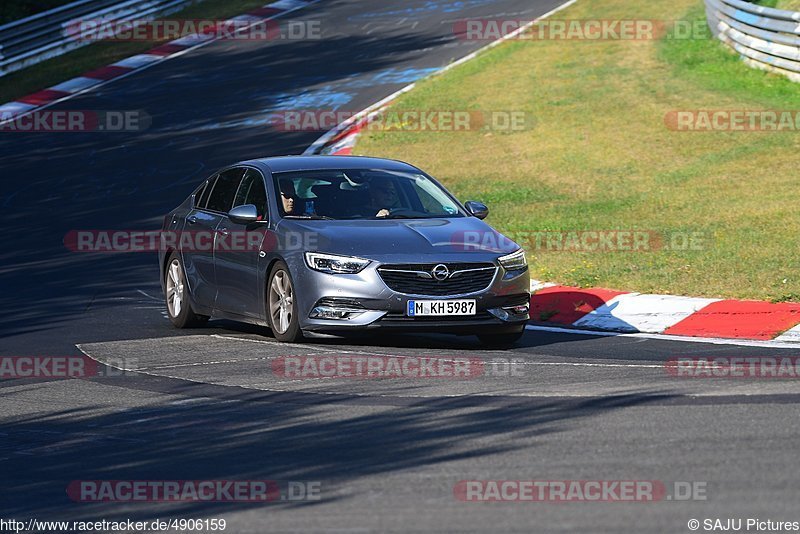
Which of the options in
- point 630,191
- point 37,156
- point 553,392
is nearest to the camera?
point 553,392

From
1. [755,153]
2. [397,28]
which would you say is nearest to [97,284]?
[755,153]

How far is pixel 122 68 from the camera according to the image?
32.2 meters

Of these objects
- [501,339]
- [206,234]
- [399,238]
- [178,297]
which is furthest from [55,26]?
[501,339]

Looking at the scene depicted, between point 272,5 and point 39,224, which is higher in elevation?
point 272,5

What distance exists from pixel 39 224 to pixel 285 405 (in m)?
12.3

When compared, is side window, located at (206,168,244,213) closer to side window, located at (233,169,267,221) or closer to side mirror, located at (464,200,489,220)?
side window, located at (233,169,267,221)

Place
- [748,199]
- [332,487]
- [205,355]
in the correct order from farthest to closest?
[748,199] < [205,355] < [332,487]

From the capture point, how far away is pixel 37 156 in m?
25.0

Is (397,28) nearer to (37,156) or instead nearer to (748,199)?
(37,156)

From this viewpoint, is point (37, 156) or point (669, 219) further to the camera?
point (37, 156)

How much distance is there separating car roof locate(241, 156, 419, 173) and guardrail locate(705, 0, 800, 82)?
1284cm

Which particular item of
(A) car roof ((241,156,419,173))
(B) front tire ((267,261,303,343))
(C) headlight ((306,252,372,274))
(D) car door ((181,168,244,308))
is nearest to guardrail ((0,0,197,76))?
(D) car door ((181,168,244,308))

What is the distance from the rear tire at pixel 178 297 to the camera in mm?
13367

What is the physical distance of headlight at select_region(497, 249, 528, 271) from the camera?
11602 mm
